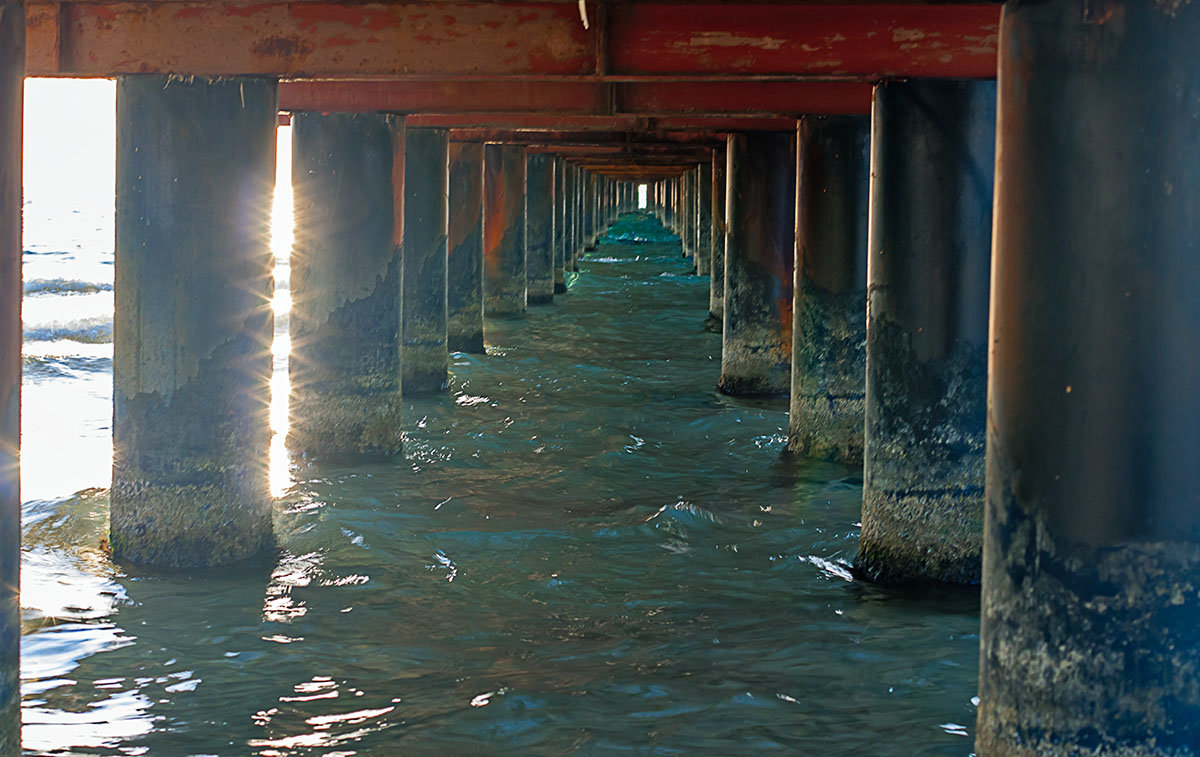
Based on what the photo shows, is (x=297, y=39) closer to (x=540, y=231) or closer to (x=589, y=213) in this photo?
(x=540, y=231)

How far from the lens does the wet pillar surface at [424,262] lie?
12.8 meters

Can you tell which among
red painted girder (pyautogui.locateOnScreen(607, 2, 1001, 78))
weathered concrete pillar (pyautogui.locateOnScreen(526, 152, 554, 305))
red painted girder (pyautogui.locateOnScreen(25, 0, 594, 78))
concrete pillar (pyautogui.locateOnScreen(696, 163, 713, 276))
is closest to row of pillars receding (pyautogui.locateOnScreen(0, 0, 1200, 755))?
red painted girder (pyautogui.locateOnScreen(25, 0, 594, 78))

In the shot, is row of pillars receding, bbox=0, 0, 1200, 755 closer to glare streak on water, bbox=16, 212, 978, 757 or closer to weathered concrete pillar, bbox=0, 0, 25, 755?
weathered concrete pillar, bbox=0, 0, 25, 755

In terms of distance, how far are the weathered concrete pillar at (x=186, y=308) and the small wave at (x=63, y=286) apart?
826 inches

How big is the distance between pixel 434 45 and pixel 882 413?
9.79 ft

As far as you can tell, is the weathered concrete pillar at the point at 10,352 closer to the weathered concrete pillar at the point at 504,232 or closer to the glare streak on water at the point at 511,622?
the glare streak on water at the point at 511,622

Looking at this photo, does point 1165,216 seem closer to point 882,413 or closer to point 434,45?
point 882,413

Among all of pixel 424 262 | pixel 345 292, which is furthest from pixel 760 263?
pixel 345 292

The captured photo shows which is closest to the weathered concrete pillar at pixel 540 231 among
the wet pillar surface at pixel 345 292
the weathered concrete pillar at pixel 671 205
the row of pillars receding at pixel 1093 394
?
the wet pillar surface at pixel 345 292

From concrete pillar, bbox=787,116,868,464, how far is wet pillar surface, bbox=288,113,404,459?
3148 mm

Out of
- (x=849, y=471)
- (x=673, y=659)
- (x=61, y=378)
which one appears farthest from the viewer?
(x=61, y=378)

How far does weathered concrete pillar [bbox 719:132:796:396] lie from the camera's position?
13094 millimetres

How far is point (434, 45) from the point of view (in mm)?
6703

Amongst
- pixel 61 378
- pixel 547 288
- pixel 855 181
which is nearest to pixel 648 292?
pixel 547 288
